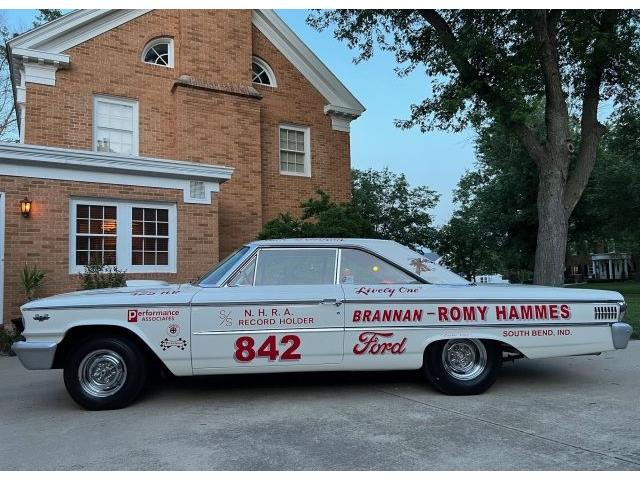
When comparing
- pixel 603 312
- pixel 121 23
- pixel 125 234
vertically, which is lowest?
pixel 603 312

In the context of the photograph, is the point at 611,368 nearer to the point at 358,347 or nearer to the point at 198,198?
the point at 358,347

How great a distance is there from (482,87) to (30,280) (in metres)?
10.1

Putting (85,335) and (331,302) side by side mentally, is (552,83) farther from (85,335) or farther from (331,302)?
(85,335)

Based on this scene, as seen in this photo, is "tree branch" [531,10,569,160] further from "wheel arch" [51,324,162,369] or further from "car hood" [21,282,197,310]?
"wheel arch" [51,324,162,369]

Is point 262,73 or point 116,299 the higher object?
point 262,73

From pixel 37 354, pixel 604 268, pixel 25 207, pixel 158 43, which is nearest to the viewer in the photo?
pixel 37 354

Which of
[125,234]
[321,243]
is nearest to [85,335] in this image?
[321,243]

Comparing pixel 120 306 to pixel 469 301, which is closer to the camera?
pixel 120 306

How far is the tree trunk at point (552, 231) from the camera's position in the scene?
12000 millimetres

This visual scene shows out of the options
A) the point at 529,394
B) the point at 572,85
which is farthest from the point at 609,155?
the point at 529,394

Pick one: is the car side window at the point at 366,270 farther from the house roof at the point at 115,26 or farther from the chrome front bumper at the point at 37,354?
the house roof at the point at 115,26

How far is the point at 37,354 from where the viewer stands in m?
5.02

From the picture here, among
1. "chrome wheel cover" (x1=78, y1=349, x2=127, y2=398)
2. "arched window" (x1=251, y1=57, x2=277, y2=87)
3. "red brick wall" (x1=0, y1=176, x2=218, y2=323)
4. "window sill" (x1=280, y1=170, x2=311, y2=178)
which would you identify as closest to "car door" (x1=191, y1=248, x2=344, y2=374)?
"chrome wheel cover" (x1=78, y1=349, x2=127, y2=398)

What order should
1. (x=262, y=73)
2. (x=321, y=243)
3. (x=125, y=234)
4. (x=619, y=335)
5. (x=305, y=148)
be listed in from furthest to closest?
1. (x=305, y=148)
2. (x=262, y=73)
3. (x=125, y=234)
4. (x=321, y=243)
5. (x=619, y=335)
